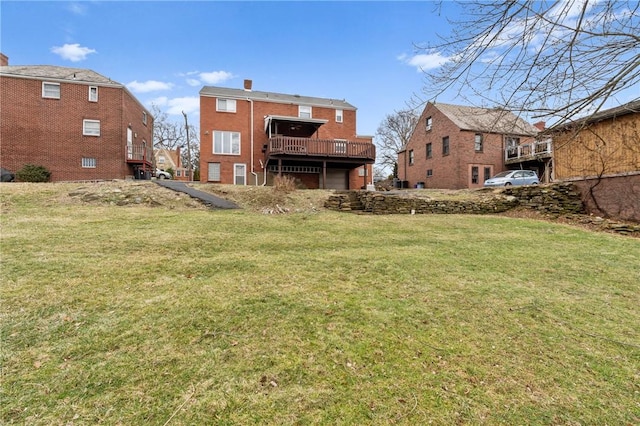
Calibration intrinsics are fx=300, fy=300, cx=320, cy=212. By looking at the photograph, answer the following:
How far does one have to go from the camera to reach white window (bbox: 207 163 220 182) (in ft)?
66.7

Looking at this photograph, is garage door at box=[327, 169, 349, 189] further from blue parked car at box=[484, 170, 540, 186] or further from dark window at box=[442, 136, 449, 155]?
blue parked car at box=[484, 170, 540, 186]

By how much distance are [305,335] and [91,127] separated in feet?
79.4

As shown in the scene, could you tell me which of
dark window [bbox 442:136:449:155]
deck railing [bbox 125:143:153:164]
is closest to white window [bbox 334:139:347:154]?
dark window [bbox 442:136:449:155]

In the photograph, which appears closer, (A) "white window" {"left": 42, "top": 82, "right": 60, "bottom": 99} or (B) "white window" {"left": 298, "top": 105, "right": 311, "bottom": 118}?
(A) "white window" {"left": 42, "top": 82, "right": 60, "bottom": 99}

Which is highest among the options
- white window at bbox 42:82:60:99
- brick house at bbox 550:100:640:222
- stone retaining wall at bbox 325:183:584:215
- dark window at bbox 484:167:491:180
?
white window at bbox 42:82:60:99

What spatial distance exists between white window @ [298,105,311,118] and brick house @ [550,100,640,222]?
15781 millimetres

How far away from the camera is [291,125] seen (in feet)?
67.5

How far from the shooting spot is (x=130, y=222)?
24.6 feet

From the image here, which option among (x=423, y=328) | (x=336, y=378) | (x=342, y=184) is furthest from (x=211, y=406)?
(x=342, y=184)

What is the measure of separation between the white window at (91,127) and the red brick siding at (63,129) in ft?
0.65

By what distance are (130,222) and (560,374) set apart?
8.47m

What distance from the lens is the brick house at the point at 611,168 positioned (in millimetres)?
10477

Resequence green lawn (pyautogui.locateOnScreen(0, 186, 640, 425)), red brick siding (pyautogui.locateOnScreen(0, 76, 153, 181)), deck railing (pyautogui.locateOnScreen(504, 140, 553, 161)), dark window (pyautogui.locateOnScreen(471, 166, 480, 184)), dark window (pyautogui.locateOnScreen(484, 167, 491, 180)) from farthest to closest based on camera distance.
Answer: dark window (pyautogui.locateOnScreen(484, 167, 491, 180))
dark window (pyautogui.locateOnScreen(471, 166, 480, 184))
deck railing (pyautogui.locateOnScreen(504, 140, 553, 161))
red brick siding (pyautogui.locateOnScreen(0, 76, 153, 181))
green lawn (pyautogui.locateOnScreen(0, 186, 640, 425))

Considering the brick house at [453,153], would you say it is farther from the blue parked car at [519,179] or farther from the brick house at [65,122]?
the brick house at [65,122]
